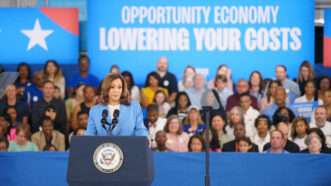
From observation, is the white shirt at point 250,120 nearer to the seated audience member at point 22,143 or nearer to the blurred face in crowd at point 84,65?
the blurred face in crowd at point 84,65

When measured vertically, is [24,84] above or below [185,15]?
below

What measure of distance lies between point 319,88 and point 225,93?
1.30 meters

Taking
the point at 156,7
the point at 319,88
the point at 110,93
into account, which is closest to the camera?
the point at 110,93

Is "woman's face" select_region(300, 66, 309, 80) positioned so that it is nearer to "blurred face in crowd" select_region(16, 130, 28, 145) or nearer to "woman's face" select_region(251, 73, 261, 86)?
"woman's face" select_region(251, 73, 261, 86)

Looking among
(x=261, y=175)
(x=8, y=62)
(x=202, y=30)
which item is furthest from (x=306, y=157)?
(x=8, y=62)

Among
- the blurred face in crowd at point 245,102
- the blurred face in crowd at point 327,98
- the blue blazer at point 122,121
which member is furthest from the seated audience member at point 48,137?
the blue blazer at point 122,121

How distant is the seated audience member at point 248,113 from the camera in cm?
1093

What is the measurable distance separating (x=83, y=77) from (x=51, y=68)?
494mm

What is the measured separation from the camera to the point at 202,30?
516 inches

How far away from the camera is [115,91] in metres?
6.76

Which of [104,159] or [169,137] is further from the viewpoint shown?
[169,137]

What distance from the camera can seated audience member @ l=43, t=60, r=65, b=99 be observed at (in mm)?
12172

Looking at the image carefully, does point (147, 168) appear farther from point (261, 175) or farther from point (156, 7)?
point (156, 7)

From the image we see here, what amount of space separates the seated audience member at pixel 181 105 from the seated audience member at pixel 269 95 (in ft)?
3.30
